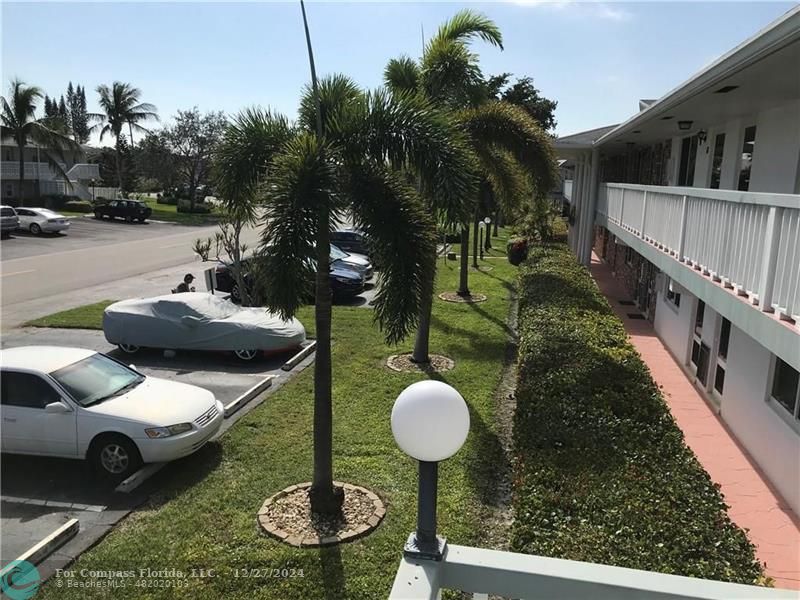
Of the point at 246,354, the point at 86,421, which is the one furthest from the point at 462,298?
the point at 86,421

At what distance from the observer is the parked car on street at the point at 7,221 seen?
29859 millimetres

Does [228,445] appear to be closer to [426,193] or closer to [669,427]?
[426,193]

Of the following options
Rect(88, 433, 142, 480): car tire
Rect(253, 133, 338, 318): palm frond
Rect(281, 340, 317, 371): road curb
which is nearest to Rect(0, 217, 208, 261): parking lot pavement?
Rect(281, 340, 317, 371): road curb

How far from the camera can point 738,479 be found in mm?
7359

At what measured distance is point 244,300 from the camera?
14477 mm

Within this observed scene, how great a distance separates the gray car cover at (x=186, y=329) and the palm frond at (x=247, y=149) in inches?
226

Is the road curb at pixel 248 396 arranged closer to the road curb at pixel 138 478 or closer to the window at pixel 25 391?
the road curb at pixel 138 478

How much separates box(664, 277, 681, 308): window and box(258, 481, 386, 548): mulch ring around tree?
347 inches

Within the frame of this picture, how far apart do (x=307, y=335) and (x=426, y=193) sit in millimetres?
8339

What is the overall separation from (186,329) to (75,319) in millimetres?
4578

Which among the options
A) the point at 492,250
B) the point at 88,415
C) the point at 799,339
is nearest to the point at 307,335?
the point at 88,415

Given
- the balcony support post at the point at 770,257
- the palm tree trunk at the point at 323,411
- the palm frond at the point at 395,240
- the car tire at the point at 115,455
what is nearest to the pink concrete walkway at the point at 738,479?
the balcony support post at the point at 770,257

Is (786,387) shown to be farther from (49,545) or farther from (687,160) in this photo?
(49,545)

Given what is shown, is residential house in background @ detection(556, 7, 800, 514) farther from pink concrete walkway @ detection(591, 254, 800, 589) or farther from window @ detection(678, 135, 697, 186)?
pink concrete walkway @ detection(591, 254, 800, 589)
